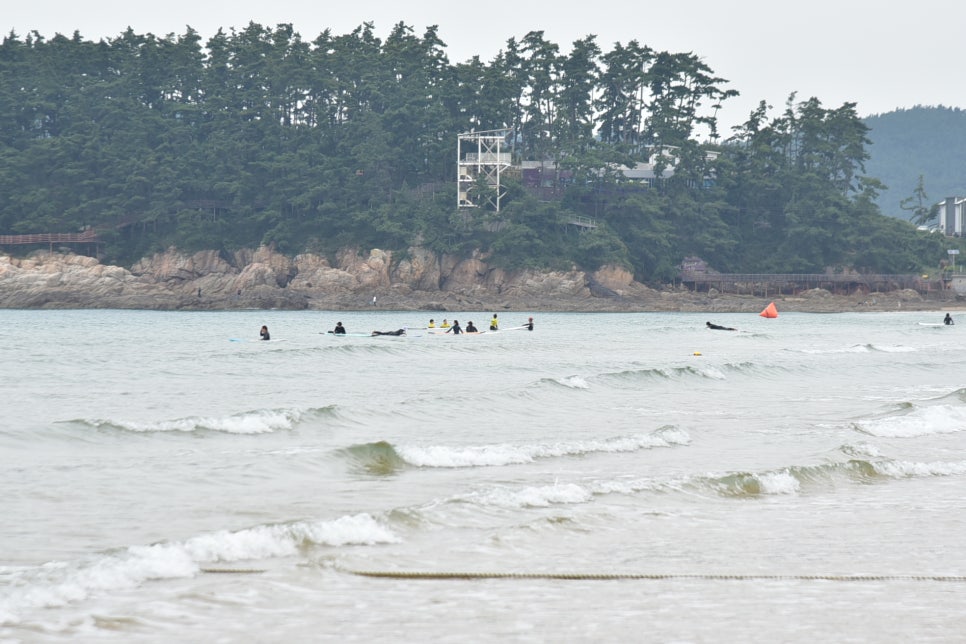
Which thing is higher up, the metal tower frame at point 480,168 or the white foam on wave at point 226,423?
the metal tower frame at point 480,168

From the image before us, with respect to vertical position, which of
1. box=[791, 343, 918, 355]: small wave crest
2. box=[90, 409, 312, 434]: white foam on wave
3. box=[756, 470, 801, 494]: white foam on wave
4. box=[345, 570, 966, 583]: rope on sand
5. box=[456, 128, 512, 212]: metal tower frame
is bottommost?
box=[791, 343, 918, 355]: small wave crest

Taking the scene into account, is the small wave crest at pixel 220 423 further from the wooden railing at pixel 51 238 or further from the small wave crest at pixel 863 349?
the wooden railing at pixel 51 238

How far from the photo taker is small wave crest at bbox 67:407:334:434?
1939 centimetres

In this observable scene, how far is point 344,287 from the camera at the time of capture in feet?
300

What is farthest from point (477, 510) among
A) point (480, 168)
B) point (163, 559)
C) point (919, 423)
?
point (480, 168)

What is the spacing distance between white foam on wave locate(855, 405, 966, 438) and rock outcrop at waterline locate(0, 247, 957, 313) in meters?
65.0

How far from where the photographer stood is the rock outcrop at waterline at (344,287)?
88062 mm

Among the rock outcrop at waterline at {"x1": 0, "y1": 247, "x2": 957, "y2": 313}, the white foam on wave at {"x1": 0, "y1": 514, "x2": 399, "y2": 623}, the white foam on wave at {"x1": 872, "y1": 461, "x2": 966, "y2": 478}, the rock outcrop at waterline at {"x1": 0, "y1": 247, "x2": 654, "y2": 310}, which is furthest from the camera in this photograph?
→ the rock outcrop at waterline at {"x1": 0, "y1": 247, "x2": 957, "y2": 313}

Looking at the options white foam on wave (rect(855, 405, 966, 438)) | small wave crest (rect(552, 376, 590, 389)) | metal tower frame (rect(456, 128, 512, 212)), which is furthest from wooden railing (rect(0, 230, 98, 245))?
white foam on wave (rect(855, 405, 966, 438))

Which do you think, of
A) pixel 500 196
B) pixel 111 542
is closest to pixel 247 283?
pixel 500 196

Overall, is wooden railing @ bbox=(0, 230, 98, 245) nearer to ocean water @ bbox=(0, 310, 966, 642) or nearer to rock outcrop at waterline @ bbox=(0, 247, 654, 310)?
rock outcrop at waterline @ bbox=(0, 247, 654, 310)

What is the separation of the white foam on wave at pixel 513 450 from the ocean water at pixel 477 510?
64 mm

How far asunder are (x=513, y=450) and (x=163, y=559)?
8.45m

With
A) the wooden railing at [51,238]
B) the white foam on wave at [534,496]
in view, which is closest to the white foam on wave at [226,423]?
the white foam on wave at [534,496]
